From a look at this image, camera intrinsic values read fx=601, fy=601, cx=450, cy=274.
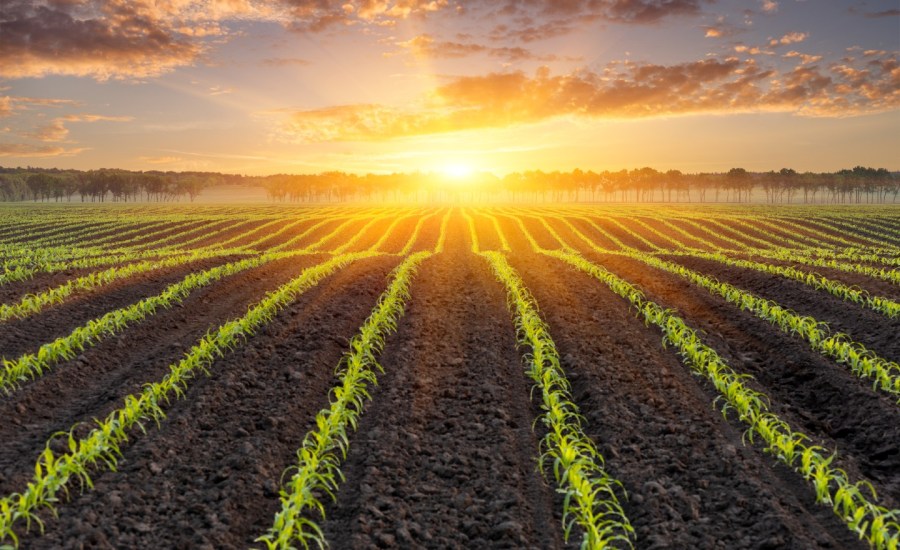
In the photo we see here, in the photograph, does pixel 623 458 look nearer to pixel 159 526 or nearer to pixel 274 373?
pixel 159 526

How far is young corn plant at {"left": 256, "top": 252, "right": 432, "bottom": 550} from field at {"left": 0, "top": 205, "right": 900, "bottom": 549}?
5cm

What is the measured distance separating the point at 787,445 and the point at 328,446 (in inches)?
217

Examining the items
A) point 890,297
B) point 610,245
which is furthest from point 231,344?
point 610,245

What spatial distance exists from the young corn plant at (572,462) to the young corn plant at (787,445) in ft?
6.95

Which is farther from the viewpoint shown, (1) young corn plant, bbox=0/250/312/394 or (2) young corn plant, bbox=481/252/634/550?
(1) young corn plant, bbox=0/250/312/394

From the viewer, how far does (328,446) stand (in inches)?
293

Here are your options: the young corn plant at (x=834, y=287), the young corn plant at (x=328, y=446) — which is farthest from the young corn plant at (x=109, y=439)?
the young corn plant at (x=834, y=287)

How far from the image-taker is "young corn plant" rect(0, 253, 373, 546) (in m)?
5.95

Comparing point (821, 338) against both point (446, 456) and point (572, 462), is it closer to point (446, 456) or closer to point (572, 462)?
point (572, 462)

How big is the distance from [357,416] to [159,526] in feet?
10.1

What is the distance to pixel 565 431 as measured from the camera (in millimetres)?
8164

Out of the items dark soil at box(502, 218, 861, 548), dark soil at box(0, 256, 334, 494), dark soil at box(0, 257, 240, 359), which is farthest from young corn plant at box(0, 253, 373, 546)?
dark soil at box(502, 218, 861, 548)

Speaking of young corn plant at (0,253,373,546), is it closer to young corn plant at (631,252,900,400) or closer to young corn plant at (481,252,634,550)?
young corn plant at (481,252,634,550)

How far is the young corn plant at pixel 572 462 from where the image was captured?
582 cm
